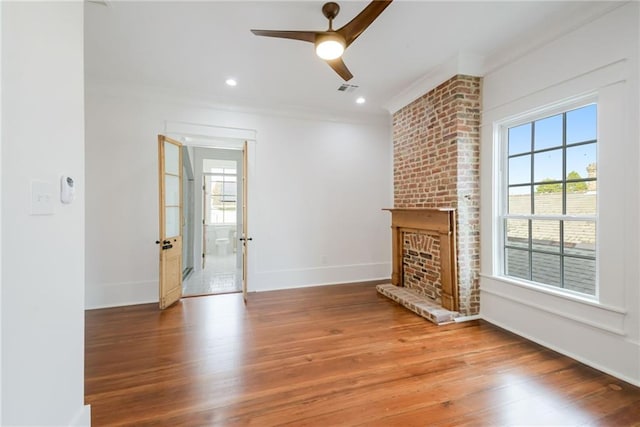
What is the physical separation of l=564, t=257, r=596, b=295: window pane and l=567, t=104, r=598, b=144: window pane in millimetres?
1099

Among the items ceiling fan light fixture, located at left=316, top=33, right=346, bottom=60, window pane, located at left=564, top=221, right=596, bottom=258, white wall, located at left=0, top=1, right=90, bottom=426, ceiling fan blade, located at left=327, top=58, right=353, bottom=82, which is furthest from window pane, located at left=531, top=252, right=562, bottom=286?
white wall, located at left=0, top=1, right=90, bottom=426

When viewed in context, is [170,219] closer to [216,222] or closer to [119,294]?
[119,294]

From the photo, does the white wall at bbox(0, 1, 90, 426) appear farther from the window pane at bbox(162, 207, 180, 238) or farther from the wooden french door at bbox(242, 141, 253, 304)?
the wooden french door at bbox(242, 141, 253, 304)

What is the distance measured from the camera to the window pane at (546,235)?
2711 mm

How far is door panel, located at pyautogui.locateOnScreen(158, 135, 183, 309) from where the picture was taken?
3.57m

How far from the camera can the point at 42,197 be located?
119 centimetres

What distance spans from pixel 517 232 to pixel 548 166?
76cm

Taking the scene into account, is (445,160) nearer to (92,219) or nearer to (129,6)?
(129,6)

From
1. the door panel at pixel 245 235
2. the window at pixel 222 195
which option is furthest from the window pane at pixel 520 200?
the window at pixel 222 195

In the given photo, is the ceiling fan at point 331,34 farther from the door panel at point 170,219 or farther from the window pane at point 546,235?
the window pane at point 546,235

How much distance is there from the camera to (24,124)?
1106 mm

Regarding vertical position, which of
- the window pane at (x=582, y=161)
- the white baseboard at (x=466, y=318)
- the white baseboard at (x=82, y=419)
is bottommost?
the white baseboard at (x=466, y=318)

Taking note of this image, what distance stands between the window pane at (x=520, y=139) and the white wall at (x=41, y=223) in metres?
3.81

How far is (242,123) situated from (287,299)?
9.18 feet
